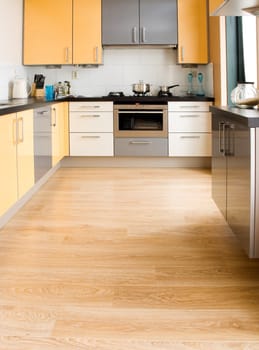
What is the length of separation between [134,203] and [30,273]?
1.70 m

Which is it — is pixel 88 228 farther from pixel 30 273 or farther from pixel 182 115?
pixel 182 115

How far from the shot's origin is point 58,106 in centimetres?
531

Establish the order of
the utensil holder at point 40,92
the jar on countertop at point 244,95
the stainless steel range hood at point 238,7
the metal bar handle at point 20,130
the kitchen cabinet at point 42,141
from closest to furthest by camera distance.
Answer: the stainless steel range hood at point 238,7 < the jar on countertop at point 244,95 < the metal bar handle at point 20,130 < the kitchen cabinet at point 42,141 < the utensil holder at point 40,92

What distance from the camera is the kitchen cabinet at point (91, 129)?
5738mm

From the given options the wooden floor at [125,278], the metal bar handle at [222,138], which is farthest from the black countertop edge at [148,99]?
the metal bar handle at [222,138]

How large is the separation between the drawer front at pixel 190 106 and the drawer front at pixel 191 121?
1.9 inches

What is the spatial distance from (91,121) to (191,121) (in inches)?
48.9

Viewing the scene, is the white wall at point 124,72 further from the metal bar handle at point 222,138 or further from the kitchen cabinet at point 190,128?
the metal bar handle at point 222,138

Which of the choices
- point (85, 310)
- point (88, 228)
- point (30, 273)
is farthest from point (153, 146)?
point (85, 310)

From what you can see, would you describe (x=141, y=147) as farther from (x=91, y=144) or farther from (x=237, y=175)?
(x=237, y=175)

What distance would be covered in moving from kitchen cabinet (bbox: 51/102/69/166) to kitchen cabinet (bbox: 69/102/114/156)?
0.08 m

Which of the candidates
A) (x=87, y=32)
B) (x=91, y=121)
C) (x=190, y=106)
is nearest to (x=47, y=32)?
(x=87, y=32)

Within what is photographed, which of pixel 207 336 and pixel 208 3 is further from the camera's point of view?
pixel 208 3

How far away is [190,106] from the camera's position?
5.62m
